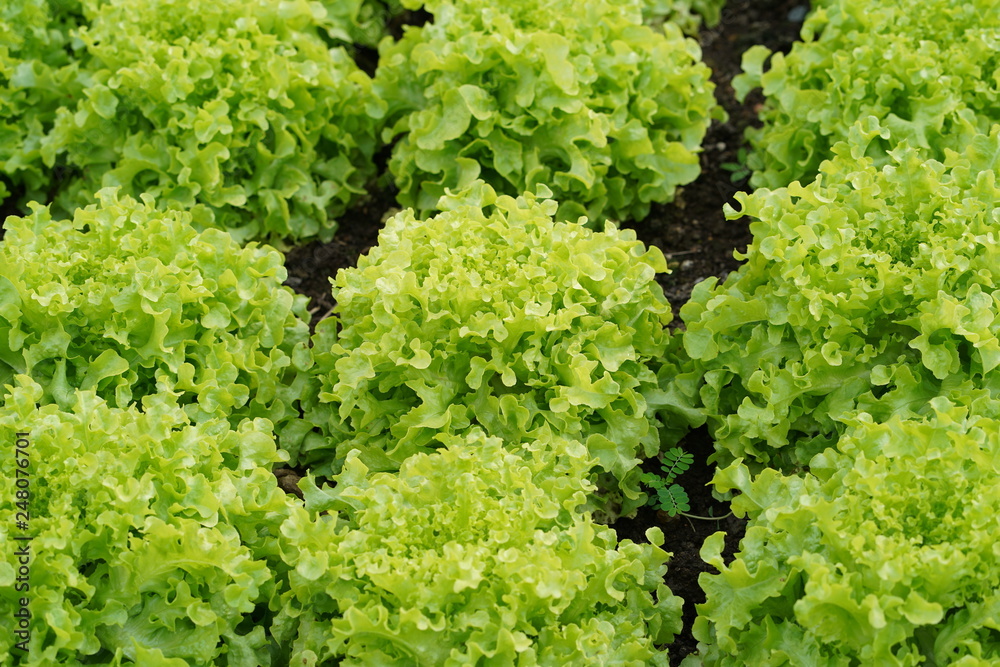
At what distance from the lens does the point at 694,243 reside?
280 inches

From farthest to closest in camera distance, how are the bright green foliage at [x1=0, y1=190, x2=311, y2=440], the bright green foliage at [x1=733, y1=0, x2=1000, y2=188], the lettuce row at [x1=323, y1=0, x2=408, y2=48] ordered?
the lettuce row at [x1=323, y1=0, x2=408, y2=48], the bright green foliage at [x1=733, y1=0, x2=1000, y2=188], the bright green foliage at [x1=0, y1=190, x2=311, y2=440]

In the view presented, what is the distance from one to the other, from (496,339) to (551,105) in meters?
1.83

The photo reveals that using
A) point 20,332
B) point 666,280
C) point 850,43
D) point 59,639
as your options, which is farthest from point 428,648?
point 850,43

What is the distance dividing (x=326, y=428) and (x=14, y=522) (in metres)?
1.72

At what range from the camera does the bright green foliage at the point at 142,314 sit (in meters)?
5.24

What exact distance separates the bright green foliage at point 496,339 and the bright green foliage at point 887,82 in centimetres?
169

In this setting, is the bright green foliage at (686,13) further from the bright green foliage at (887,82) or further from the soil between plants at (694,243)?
the bright green foliage at (887,82)

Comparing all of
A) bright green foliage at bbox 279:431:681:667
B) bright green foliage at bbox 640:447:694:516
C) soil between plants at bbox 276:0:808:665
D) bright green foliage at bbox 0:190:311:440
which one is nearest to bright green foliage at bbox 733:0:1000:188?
soil between plants at bbox 276:0:808:665

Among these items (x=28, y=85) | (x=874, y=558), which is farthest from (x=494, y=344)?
(x=28, y=85)

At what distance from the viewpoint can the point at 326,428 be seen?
18.9ft

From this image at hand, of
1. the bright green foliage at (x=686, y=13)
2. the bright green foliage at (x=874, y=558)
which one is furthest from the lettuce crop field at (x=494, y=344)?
the bright green foliage at (x=686, y=13)

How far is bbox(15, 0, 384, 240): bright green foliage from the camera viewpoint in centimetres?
650

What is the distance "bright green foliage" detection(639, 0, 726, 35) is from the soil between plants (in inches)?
4.8

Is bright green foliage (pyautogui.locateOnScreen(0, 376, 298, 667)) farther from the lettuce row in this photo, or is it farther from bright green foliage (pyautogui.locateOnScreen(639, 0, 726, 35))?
bright green foliage (pyautogui.locateOnScreen(639, 0, 726, 35))
